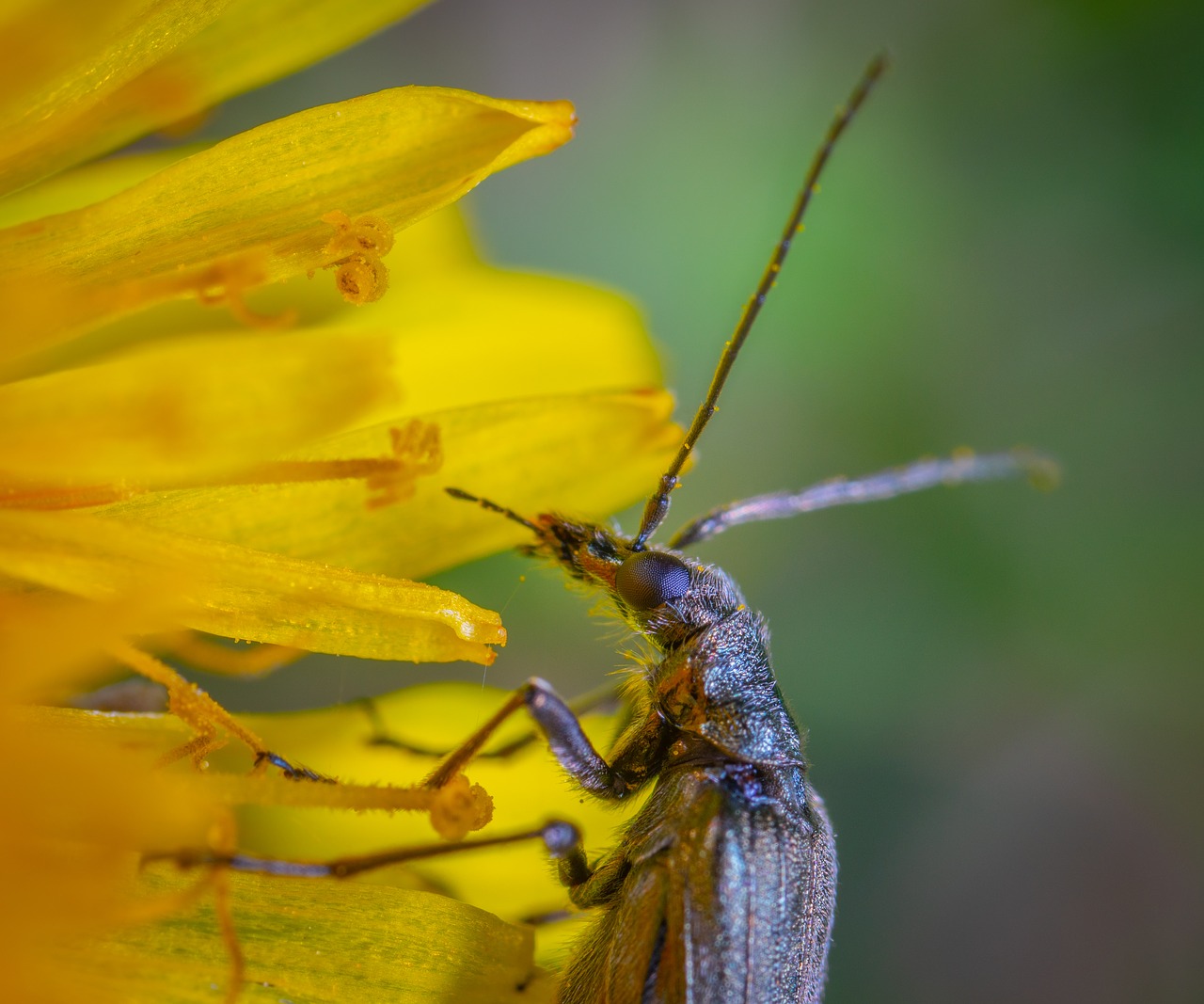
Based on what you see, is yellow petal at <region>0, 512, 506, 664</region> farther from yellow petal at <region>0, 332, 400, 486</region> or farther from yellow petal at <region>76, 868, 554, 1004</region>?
yellow petal at <region>76, 868, 554, 1004</region>

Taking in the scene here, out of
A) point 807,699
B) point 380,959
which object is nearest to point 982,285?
point 807,699

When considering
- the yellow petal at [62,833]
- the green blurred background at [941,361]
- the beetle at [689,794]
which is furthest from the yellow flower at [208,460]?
the green blurred background at [941,361]

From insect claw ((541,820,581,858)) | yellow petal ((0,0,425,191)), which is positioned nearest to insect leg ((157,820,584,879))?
insect claw ((541,820,581,858))

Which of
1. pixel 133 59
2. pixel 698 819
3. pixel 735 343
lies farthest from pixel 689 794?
pixel 133 59

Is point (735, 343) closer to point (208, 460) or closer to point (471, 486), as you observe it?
point (471, 486)

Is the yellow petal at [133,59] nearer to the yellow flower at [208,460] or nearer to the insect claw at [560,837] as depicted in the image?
the yellow flower at [208,460]
